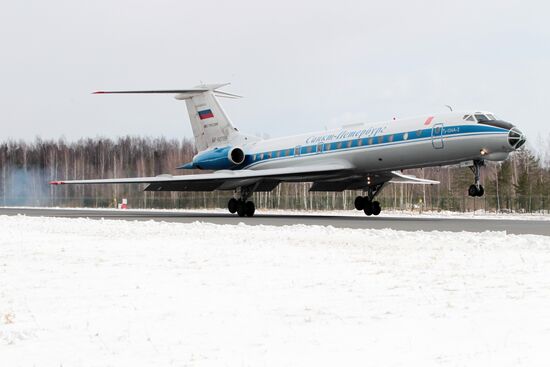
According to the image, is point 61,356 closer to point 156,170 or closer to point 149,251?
point 149,251

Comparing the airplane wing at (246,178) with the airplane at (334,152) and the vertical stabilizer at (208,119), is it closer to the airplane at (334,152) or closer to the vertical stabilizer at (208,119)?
the airplane at (334,152)

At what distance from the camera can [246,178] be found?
27781 mm

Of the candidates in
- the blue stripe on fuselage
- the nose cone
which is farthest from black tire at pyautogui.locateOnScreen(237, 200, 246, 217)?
the nose cone

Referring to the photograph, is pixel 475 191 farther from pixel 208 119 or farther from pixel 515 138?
pixel 208 119

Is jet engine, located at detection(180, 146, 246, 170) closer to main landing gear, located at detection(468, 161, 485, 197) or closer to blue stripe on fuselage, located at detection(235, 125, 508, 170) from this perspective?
blue stripe on fuselage, located at detection(235, 125, 508, 170)

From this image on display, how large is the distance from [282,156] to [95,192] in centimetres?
4620

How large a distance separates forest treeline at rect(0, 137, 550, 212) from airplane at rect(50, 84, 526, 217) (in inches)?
597

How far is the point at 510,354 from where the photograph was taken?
4734mm

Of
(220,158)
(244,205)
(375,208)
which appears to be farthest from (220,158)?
(375,208)

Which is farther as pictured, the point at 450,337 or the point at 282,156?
the point at 282,156

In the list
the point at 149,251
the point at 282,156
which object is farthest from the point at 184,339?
the point at 282,156

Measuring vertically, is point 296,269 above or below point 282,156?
below

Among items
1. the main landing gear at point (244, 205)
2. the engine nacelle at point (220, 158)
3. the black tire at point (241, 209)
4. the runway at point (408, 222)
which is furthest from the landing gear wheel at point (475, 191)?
the engine nacelle at point (220, 158)

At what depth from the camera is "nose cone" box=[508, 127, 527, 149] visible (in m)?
21.8
